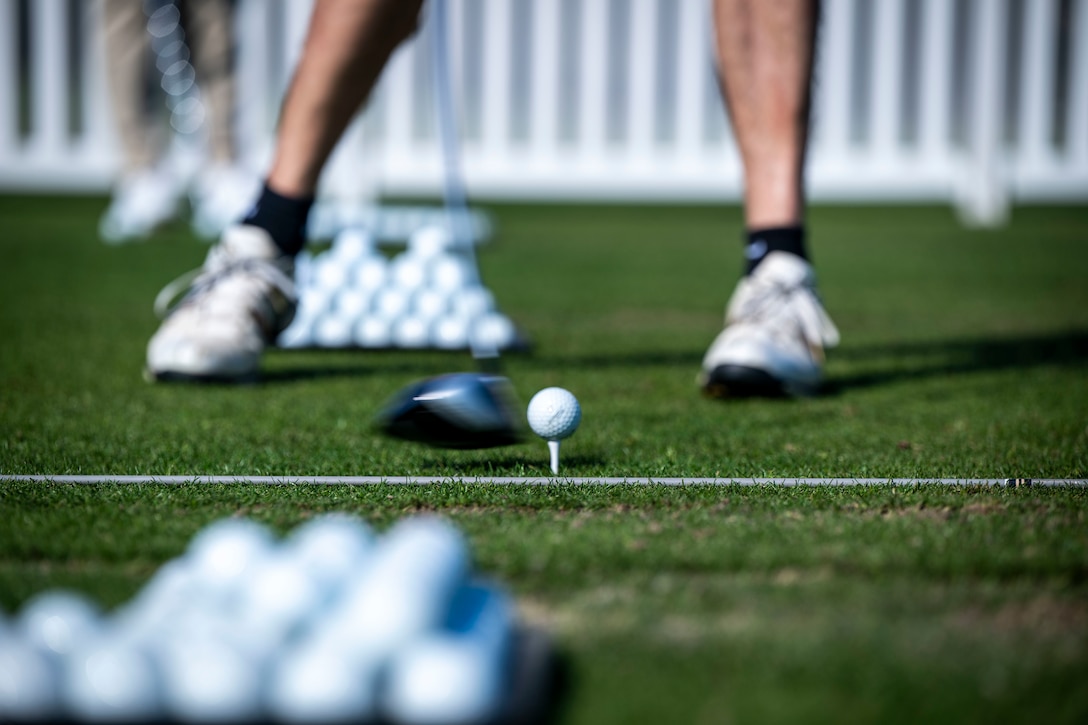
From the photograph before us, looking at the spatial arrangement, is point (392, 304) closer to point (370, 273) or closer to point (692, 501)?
point (370, 273)

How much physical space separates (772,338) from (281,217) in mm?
853

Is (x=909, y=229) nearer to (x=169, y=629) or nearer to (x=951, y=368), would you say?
(x=951, y=368)

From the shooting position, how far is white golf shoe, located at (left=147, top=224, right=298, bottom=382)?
205 centimetres

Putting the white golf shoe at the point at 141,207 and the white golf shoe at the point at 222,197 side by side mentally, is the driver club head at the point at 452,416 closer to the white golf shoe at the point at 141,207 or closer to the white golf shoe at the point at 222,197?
the white golf shoe at the point at 222,197

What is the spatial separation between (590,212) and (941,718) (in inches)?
286

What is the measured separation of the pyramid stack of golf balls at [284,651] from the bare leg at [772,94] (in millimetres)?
1518

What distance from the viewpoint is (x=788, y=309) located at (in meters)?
2.08

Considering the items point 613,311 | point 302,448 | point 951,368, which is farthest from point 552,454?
point 613,311

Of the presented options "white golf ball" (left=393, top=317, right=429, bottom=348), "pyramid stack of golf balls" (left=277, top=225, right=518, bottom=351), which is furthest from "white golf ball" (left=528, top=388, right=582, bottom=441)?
"white golf ball" (left=393, top=317, right=429, bottom=348)

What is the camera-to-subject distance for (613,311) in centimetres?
330

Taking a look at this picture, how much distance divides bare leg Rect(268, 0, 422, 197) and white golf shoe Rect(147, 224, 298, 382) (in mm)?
120

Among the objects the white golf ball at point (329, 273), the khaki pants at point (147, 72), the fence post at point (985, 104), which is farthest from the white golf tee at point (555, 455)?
the fence post at point (985, 104)

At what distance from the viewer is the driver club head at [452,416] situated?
1385 mm

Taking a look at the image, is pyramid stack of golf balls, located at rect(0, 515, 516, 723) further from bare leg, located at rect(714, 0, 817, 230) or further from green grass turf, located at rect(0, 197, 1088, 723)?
bare leg, located at rect(714, 0, 817, 230)
